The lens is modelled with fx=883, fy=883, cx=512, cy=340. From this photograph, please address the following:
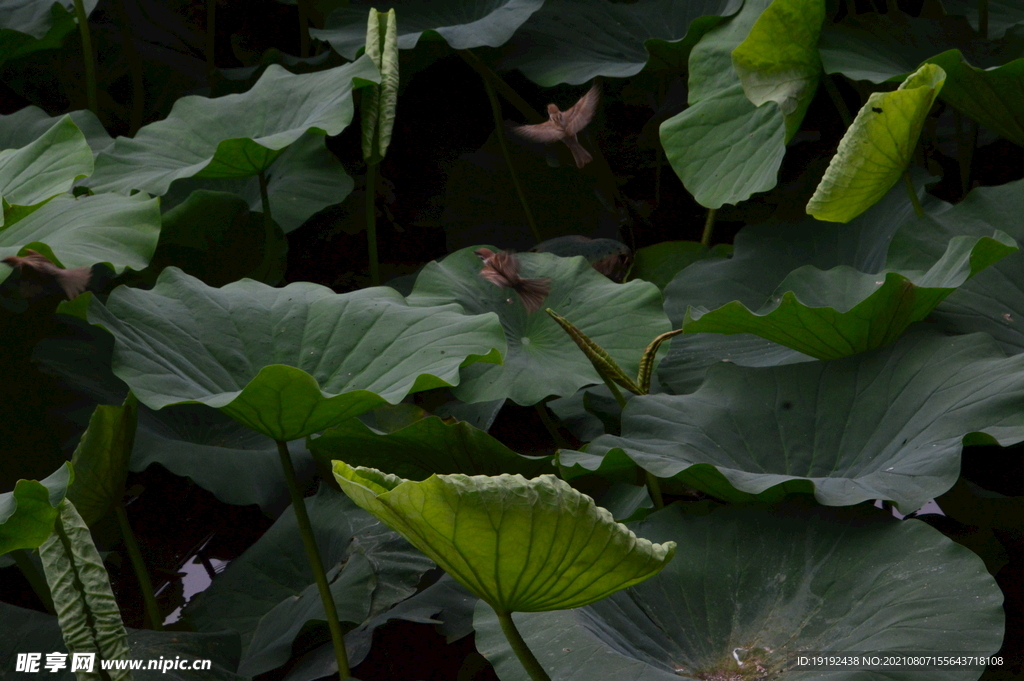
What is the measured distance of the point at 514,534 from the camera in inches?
27.6

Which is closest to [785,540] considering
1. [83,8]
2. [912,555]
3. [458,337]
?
[912,555]

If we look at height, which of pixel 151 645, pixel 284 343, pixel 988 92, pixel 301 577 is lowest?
pixel 301 577

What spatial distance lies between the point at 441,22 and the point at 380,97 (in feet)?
1.75

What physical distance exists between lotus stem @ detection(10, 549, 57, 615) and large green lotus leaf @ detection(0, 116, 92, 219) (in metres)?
0.52

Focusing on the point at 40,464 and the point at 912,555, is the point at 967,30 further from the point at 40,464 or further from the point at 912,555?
the point at 40,464

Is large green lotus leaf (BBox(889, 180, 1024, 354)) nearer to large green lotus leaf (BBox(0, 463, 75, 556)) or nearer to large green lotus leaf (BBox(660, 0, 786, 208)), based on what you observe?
large green lotus leaf (BBox(660, 0, 786, 208))

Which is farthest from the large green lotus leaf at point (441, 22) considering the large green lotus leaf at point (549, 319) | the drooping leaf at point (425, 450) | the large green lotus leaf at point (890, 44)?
the drooping leaf at point (425, 450)

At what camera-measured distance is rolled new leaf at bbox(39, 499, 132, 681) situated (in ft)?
2.74

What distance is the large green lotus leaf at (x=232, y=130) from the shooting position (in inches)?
59.0

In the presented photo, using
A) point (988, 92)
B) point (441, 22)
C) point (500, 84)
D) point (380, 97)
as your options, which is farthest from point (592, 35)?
point (988, 92)

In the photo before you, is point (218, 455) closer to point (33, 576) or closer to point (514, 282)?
point (33, 576)

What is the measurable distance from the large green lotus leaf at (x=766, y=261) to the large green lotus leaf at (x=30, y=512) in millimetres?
879

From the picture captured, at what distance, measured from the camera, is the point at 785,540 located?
1.03 m

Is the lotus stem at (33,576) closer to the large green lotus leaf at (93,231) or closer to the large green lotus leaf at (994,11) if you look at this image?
the large green lotus leaf at (93,231)
